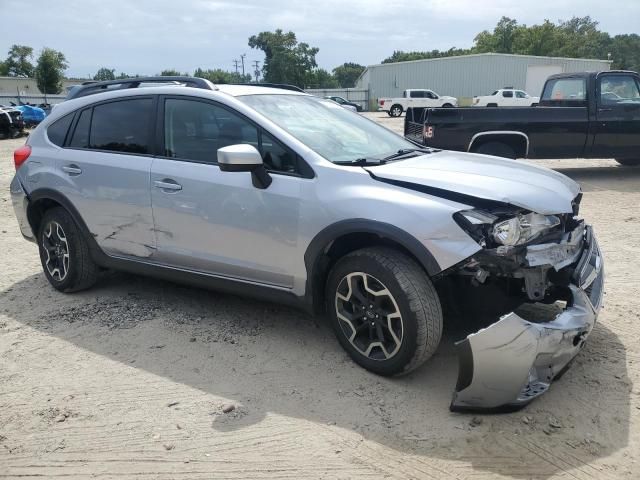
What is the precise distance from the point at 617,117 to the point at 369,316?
8.80 metres

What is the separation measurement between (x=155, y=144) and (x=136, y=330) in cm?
144

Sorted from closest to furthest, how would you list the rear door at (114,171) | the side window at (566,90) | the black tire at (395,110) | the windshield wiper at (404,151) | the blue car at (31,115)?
the windshield wiper at (404,151), the rear door at (114,171), the side window at (566,90), the blue car at (31,115), the black tire at (395,110)

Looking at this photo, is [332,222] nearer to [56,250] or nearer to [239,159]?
[239,159]

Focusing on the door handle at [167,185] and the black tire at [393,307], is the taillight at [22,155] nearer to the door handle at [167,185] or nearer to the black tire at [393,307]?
the door handle at [167,185]

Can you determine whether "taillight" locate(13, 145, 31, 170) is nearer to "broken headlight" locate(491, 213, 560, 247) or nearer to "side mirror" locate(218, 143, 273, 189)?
"side mirror" locate(218, 143, 273, 189)

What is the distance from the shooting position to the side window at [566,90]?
10203 mm

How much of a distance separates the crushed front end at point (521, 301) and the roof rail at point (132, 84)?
2.38 meters

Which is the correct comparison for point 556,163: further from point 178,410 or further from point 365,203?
point 178,410

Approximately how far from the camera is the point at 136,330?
166 inches

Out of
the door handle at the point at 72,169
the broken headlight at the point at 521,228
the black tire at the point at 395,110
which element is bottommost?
the broken headlight at the point at 521,228

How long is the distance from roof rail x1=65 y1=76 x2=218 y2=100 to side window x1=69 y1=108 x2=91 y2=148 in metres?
0.28

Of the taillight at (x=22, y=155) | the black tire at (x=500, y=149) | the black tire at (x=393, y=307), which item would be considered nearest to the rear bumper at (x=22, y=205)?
the taillight at (x=22, y=155)

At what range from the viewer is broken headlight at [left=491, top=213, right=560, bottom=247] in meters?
2.96

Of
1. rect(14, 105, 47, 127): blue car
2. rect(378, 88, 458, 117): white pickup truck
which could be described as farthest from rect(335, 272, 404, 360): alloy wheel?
rect(378, 88, 458, 117): white pickup truck
